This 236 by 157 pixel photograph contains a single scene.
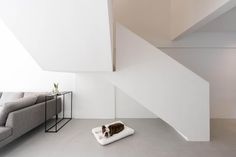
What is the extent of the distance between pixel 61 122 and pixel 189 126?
2.99 m

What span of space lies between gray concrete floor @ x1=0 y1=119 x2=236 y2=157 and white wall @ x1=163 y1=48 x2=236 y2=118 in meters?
1.19

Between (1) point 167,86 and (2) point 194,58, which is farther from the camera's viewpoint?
(2) point 194,58

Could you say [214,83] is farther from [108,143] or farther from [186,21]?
[108,143]

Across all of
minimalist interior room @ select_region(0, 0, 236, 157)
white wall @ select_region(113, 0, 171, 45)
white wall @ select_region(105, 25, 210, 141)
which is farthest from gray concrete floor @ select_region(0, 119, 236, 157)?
white wall @ select_region(113, 0, 171, 45)

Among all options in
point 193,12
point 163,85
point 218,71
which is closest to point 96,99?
point 163,85

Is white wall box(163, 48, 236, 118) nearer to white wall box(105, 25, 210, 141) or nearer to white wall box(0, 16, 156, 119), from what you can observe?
white wall box(0, 16, 156, 119)

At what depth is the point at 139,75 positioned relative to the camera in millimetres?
3188

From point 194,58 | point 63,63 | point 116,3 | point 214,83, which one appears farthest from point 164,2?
point 63,63

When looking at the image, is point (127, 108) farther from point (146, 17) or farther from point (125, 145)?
point (146, 17)

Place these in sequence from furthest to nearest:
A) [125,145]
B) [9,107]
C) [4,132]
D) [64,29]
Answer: [125,145] → [9,107] → [4,132] → [64,29]

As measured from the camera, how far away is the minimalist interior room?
235 cm

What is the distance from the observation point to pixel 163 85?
3162mm

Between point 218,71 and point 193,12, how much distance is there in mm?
2436

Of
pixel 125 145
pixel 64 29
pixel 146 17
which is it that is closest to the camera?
pixel 64 29
